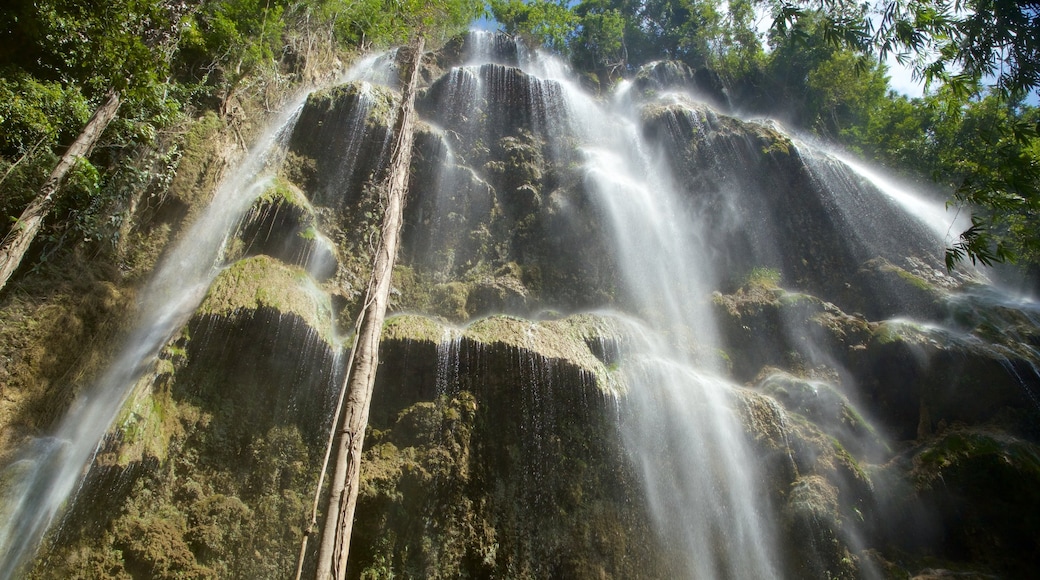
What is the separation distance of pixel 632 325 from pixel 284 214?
649 cm

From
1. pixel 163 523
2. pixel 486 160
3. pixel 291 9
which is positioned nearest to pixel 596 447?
pixel 163 523

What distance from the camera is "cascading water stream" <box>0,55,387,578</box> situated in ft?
17.5

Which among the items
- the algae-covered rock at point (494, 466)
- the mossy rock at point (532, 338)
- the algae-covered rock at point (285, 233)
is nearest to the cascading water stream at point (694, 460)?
the algae-covered rock at point (494, 466)

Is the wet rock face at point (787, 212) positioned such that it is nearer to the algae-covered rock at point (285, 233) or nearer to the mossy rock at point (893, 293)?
the mossy rock at point (893, 293)

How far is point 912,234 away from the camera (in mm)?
13070

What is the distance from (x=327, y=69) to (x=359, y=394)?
43.5ft

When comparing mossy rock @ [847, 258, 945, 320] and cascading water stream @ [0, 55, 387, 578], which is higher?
mossy rock @ [847, 258, 945, 320]

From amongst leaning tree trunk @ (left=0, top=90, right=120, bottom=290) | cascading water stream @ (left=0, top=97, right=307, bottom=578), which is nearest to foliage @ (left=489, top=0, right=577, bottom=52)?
cascading water stream @ (left=0, top=97, right=307, bottom=578)

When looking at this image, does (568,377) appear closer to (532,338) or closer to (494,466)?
(532,338)

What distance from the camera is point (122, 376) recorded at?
6.59 metres

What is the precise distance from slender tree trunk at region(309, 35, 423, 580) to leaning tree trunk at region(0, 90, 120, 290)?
14.4 feet

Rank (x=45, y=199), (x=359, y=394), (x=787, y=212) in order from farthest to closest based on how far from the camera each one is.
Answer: (x=787, y=212), (x=45, y=199), (x=359, y=394)

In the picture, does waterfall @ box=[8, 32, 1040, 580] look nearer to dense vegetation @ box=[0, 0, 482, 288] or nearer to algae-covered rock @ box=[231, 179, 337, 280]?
algae-covered rock @ box=[231, 179, 337, 280]

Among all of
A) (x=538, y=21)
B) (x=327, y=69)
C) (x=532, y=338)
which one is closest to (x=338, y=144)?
(x=327, y=69)
